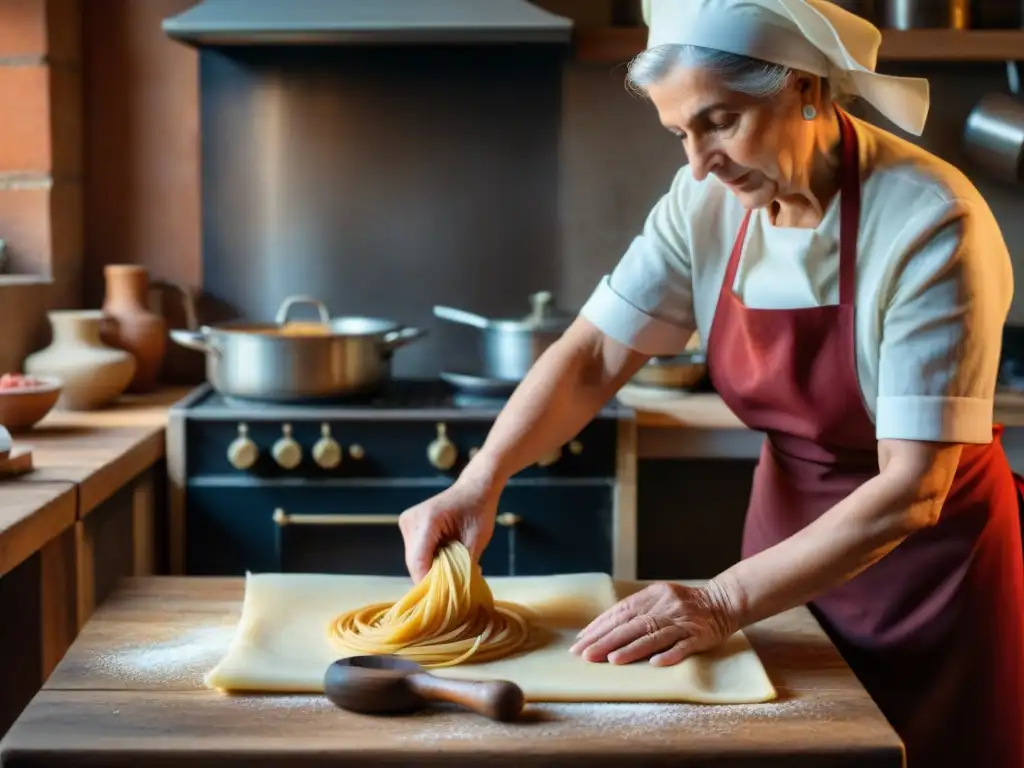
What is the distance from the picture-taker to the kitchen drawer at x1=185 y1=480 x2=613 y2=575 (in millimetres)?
2420

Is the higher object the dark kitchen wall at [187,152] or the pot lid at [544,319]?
the dark kitchen wall at [187,152]

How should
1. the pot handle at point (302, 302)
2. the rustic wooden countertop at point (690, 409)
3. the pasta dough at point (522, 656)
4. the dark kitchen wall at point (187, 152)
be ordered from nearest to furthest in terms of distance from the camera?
the pasta dough at point (522, 656), the rustic wooden countertop at point (690, 409), the pot handle at point (302, 302), the dark kitchen wall at point (187, 152)

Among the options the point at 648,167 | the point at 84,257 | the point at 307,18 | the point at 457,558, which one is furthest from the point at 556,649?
the point at 84,257

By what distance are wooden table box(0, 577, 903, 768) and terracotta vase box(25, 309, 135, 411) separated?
1.44 m

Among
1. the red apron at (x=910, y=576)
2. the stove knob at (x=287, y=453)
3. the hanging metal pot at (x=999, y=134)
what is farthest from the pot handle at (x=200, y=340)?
the hanging metal pot at (x=999, y=134)

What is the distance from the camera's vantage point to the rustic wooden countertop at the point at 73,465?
168 cm

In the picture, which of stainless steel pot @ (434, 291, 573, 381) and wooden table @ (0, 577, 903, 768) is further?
stainless steel pot @ (434, 291, 573, 381)

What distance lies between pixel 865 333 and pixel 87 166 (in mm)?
2140

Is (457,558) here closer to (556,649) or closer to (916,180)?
(556,649)

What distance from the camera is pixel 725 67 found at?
1311 millimetres

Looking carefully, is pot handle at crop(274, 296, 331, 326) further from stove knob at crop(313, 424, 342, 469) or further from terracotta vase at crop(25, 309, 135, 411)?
stove knob at crop(313, 424, 342, 469)

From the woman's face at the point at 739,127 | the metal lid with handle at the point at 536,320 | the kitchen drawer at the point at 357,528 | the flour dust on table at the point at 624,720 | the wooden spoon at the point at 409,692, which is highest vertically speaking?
the woman's face at the point at 739,127

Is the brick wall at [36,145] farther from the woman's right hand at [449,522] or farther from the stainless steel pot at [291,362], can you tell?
the woman's right hand at [449,522]

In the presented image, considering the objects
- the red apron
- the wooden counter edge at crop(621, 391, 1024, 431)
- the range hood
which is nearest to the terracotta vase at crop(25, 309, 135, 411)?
the range hood
